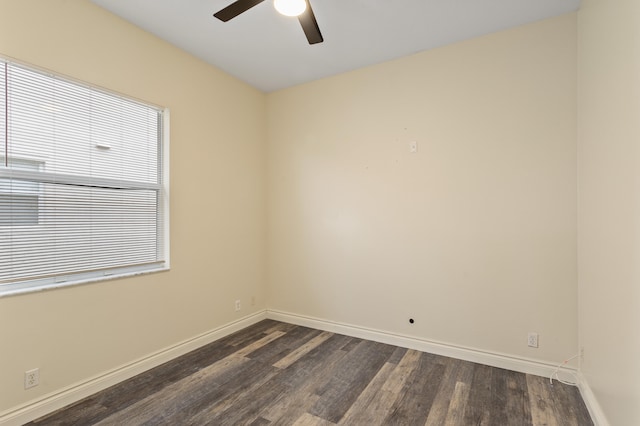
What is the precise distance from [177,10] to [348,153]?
6.43 feet

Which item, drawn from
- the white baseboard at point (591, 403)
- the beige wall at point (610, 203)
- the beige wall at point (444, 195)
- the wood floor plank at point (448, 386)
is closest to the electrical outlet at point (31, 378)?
the beige wall at point (444, 195)

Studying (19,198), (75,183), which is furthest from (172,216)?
(19,198)

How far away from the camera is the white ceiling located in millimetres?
2334

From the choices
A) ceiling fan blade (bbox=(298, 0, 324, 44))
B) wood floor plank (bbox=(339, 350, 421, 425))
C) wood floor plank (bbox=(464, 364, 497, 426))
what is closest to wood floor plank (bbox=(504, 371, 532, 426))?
wood floor plank (bbox=(464, 364, 497, 426))

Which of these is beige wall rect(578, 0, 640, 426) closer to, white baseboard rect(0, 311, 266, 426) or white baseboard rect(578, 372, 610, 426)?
white baseboard rect(578, 372, 610, 426)

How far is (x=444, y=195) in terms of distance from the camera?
289cm

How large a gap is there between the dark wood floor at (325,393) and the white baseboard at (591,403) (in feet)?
0.16

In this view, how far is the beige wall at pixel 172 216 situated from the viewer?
1989 millimetres

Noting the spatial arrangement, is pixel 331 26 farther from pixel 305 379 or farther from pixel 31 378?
pixel 31 378

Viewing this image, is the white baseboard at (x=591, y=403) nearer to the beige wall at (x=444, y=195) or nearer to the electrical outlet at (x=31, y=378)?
the beige wall at (x=444, y=195)

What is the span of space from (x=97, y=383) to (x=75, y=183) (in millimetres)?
1459

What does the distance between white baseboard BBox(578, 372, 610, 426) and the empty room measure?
0.09 ft

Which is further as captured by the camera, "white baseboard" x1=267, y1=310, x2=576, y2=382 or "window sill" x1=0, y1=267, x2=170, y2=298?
"white baseboard" x1=267, y1=310, x2=576, y2=382

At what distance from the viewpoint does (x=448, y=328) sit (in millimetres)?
2891
